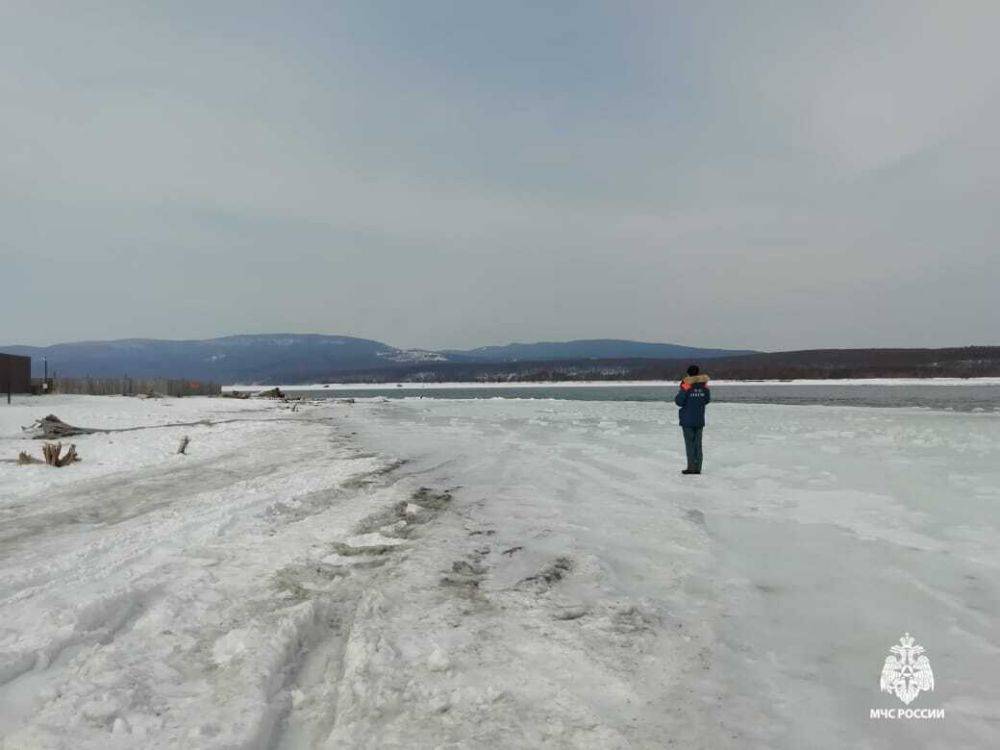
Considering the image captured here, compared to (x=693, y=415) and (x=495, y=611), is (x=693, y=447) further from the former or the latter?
(x=495, y=611)

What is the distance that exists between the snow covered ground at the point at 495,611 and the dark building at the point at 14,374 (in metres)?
32.3

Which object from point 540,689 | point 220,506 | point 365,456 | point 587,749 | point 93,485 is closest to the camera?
point 587,749

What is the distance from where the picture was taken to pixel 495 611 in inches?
156

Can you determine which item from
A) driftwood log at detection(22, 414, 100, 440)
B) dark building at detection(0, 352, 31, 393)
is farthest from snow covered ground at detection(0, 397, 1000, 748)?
dark building at detection(0, 352, 31, 393)

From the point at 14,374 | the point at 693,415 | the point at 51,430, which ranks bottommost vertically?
the point at 51,430

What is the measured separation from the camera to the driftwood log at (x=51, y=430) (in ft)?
50.4

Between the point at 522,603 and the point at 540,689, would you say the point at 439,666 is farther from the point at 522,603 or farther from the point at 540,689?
the point at 522,603

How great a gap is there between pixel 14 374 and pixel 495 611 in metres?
41.8

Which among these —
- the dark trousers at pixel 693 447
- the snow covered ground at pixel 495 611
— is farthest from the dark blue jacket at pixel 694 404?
the snow covered ground at pixel 495 611

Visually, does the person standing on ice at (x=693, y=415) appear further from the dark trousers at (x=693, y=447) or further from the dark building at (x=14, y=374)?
the dark building at (x=14, y=374)

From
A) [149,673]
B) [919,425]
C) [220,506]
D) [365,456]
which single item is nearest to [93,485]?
[220,506]

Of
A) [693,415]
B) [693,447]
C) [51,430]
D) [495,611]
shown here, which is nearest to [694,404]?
[693,415]

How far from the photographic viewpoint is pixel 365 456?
12164 mm

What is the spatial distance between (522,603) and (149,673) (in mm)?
2260
